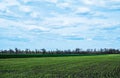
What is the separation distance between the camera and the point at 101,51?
18825 cm

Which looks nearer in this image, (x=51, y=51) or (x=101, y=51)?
(x=51, y=51)

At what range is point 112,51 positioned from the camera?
188875 millimetres

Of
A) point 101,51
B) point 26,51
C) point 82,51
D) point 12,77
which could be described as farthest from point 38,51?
point 12,77

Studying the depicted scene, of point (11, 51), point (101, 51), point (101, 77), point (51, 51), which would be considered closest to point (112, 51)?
point (101, 51)

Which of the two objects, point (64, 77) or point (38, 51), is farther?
point (38, 51)

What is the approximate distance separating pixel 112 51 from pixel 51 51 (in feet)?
153

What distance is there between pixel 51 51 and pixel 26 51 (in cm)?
1328

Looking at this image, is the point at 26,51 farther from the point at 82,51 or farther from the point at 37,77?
the point at 37,77

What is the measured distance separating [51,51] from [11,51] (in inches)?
831

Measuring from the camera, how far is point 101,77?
75.6 feet

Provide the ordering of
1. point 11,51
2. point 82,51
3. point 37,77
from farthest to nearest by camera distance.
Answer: point 82,51 → point 11,51 → point 37,77

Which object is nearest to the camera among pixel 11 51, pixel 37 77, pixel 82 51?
pixel 37 77

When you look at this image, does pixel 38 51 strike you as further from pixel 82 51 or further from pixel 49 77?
pixel 49 77

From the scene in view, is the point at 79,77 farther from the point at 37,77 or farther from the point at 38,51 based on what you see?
the point at 38,51
